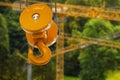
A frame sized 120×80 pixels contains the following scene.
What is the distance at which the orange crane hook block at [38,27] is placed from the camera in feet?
10.0

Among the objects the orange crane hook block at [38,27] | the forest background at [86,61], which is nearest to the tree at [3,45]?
the forest background at [86,61]

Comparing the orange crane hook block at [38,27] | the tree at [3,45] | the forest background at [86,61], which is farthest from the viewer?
the tree at [3,45]

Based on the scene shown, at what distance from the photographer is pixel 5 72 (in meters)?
18.4

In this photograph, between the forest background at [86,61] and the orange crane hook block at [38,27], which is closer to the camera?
the orange crane hook block at [38,27]

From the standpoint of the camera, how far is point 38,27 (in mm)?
3047

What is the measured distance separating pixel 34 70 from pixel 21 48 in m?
4.85

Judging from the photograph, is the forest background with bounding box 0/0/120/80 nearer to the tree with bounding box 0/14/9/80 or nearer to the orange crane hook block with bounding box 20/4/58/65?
the tree with bounding box 0/14/9/80

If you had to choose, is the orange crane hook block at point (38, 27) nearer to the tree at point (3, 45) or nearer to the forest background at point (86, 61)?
the forest background at point (86, 61)

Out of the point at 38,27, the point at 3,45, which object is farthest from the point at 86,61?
the point at 38,27

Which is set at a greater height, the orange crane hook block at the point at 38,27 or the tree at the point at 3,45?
the orange crane hook block at the point at 38,27

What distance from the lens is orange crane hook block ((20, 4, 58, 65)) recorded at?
306 centimetres

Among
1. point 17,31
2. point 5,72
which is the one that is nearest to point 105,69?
point 5,72

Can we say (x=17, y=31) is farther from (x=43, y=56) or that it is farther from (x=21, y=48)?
(x=43, y=56)

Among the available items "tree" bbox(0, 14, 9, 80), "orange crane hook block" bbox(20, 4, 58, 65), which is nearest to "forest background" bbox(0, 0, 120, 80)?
→ "tree" bbox(0, 14, 9, 80)
